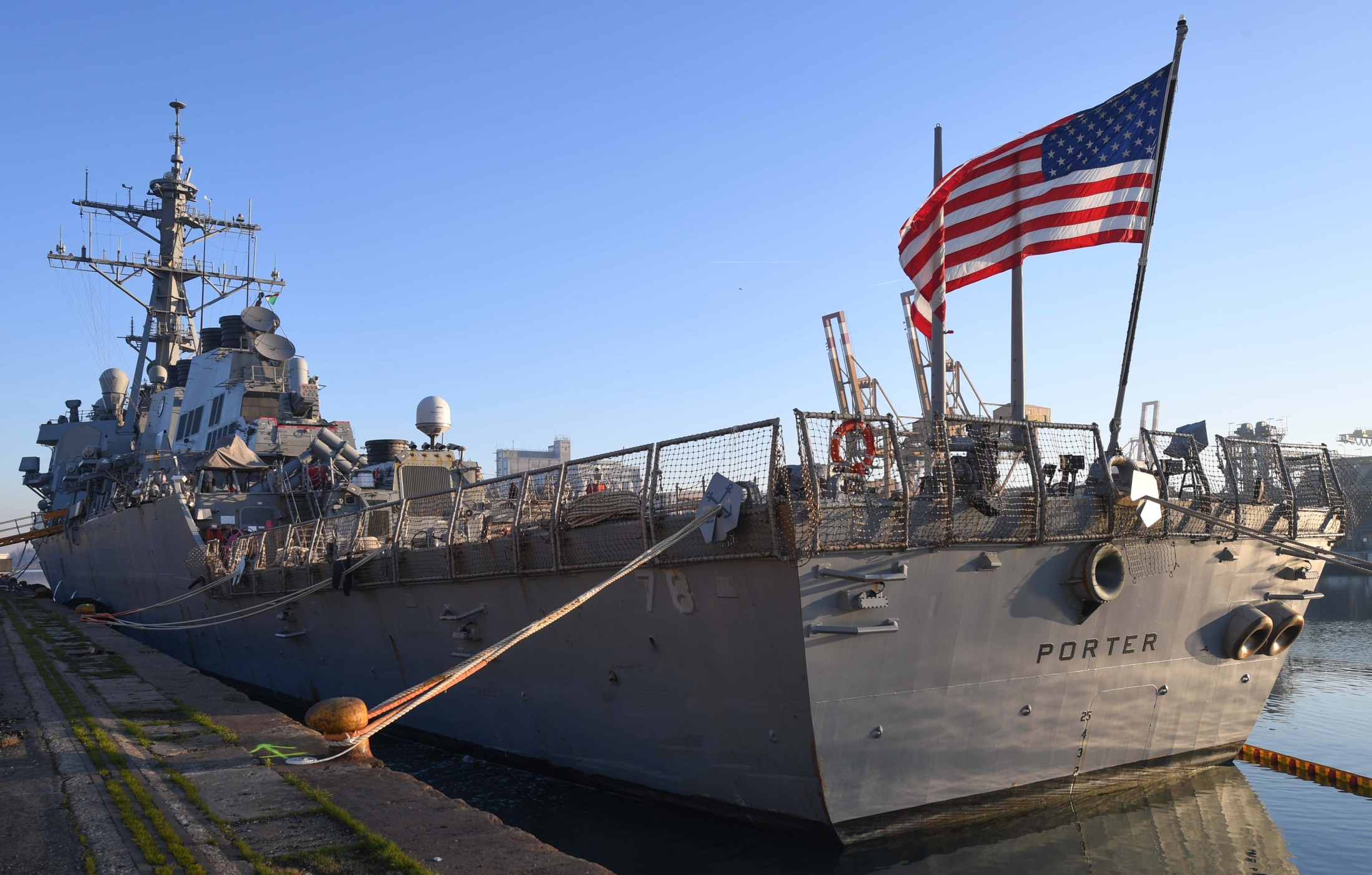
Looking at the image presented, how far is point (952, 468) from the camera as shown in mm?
8438

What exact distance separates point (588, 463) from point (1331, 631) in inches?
1166

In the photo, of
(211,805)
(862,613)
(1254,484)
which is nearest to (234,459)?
(211,805)

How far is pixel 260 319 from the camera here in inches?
906

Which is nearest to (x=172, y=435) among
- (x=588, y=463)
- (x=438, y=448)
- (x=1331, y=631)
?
(x=438, y=448)

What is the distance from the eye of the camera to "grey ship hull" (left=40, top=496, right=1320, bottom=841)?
797 centimetres

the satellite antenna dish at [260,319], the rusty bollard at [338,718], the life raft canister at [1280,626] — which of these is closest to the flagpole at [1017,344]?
the life raft canister at [1280,626]

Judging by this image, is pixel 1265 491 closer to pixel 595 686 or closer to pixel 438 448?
pixel 595 686

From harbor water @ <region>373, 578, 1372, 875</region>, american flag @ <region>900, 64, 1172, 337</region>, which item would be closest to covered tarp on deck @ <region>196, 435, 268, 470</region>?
harbor water @ <region>373, 578, 1372, 875</region>

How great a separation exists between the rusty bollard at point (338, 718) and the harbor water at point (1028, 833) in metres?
2.55

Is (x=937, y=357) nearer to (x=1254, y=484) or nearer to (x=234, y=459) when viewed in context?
(x=1254, y=484)

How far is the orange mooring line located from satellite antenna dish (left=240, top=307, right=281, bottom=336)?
865 inches

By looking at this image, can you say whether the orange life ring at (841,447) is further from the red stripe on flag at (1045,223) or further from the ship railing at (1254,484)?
the ship railing at (1254,484)

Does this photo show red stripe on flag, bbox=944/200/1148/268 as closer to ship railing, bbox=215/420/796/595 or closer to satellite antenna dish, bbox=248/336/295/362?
ship railing, bbox=215/420/796/595

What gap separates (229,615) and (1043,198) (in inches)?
576
